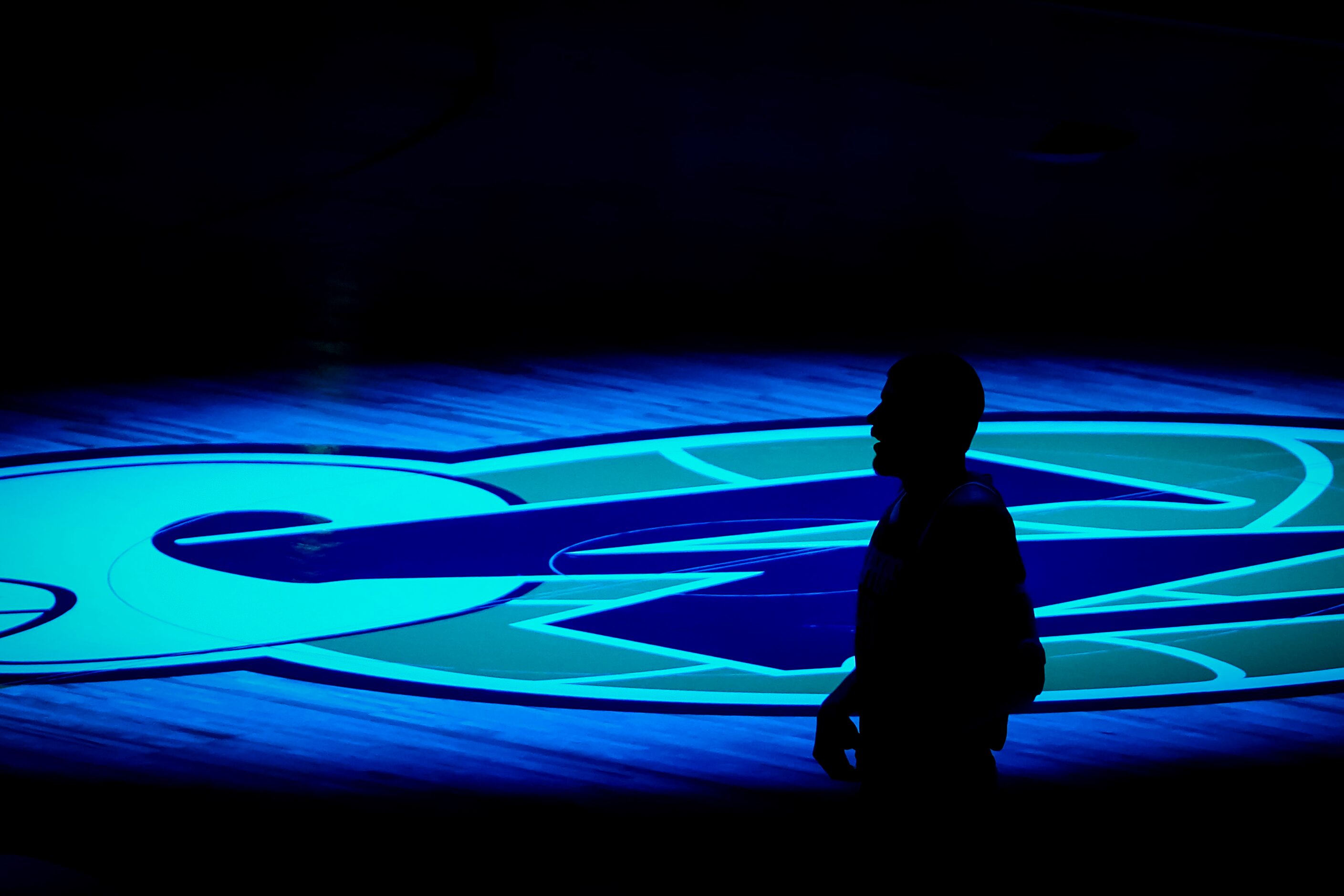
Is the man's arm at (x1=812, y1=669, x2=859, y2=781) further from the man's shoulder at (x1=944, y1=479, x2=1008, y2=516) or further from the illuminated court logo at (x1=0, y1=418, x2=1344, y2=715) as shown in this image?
the illuminated court logo at (x1=0, y1=418, x2=1344, y2=715)

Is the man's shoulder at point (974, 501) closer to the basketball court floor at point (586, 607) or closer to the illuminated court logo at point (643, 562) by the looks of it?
the basketball court floor at point (586, 607)

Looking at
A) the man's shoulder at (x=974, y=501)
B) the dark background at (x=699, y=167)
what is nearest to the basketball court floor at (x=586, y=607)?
the man's shoulder at (x=974, y=501)

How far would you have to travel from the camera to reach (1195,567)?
3254 millimetres

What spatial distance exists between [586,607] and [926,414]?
194cm

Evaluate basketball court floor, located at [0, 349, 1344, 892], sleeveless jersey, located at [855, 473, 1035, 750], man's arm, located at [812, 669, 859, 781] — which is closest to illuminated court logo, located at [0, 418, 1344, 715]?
basketball court floor, located at [0, 349, 1344, 892]

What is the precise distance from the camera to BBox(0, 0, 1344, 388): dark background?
17.4 ft

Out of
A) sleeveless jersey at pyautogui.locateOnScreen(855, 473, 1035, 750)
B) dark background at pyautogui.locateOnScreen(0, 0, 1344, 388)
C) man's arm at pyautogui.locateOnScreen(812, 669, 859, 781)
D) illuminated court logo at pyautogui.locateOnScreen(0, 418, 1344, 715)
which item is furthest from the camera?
dark background at pyautogui.locateOnScreen(0, 0, 1344, 388)

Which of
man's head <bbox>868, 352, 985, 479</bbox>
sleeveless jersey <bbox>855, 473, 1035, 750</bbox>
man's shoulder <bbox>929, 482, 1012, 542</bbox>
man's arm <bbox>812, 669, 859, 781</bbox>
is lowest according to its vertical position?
man's arm <bbox>812, 669, 859, 781</bbox>

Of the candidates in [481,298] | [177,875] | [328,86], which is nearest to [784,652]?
[177,875]

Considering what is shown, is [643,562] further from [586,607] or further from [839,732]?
[839,732]

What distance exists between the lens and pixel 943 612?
1.22 m

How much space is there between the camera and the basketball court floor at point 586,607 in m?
2.17

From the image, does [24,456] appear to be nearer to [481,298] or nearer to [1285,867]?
[481,298]

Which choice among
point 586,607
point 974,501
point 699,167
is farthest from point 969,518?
point 699,167
